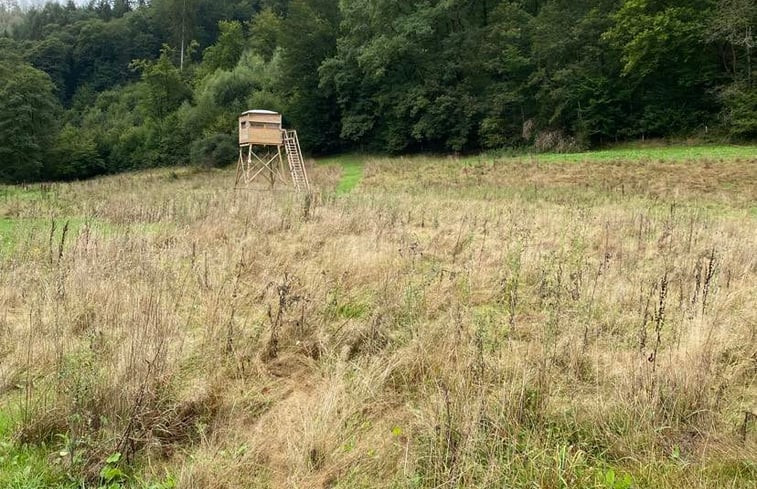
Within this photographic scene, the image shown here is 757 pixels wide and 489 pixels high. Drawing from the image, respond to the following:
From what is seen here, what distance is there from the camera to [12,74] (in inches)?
1764

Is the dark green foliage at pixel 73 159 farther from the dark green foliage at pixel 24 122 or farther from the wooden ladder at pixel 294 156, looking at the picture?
the wooden ladder at pixel 294 156

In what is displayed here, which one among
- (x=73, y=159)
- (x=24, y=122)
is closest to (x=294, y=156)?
(x=24, y=122)

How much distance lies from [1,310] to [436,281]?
4.30m

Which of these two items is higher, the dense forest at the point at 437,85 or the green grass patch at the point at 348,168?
the dense forest at the point at 437,85

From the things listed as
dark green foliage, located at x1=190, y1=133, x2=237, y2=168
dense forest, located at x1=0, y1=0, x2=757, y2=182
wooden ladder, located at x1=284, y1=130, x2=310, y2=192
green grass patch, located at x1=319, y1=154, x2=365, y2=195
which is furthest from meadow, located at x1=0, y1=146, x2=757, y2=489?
dark green foliage, located at x1=190, y1=133, x2=237, y2=168

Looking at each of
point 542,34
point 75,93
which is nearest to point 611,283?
point 542,34

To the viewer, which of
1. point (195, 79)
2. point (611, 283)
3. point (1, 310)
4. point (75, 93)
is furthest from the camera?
point (75, 93)

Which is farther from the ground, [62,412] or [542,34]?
[542,34]

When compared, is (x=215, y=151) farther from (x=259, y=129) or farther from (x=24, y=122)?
(x=259, y=129)

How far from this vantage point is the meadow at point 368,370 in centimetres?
239

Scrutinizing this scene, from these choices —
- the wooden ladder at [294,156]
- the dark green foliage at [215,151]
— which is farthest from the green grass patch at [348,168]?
the dark green foliage at [215,151]

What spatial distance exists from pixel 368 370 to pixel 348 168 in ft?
101

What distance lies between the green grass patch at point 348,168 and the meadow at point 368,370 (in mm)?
16349

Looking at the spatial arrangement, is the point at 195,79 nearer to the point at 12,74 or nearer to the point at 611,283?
the point at 12,74
